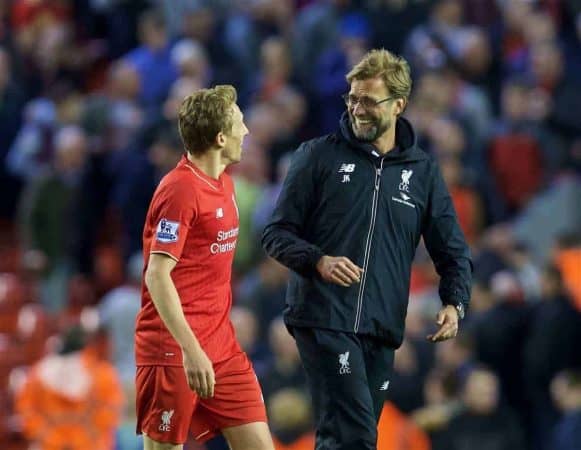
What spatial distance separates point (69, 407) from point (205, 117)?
5.14 m

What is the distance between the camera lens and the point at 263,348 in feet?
38.9

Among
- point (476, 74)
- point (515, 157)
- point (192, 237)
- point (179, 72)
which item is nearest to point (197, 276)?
point (192, 237)

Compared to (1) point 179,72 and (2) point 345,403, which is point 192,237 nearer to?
(2) point 345,403

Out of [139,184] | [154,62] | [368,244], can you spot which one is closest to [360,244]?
[368,244]

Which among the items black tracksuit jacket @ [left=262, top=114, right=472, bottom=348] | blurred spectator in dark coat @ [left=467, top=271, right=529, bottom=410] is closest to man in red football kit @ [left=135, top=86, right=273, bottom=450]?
black tracksuit jacket @ [left=262, top=114, right=472, bottom=348]

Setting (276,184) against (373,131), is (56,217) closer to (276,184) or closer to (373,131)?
(276,184)

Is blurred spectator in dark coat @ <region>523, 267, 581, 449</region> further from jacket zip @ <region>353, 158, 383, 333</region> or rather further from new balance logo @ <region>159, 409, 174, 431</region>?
new balance logo @ <region>159, 409, 174, 431</region>

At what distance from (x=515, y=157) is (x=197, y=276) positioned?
6.51 meters

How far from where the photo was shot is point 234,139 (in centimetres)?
648

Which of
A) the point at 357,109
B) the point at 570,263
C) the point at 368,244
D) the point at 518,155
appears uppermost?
the point at 357,109

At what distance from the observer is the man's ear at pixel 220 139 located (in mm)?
6418

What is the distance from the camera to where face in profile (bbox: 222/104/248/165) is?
21.2 ft

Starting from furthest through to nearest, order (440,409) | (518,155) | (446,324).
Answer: (518,155)
(440,409)
(446,324)

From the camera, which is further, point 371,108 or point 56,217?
point 56,217
